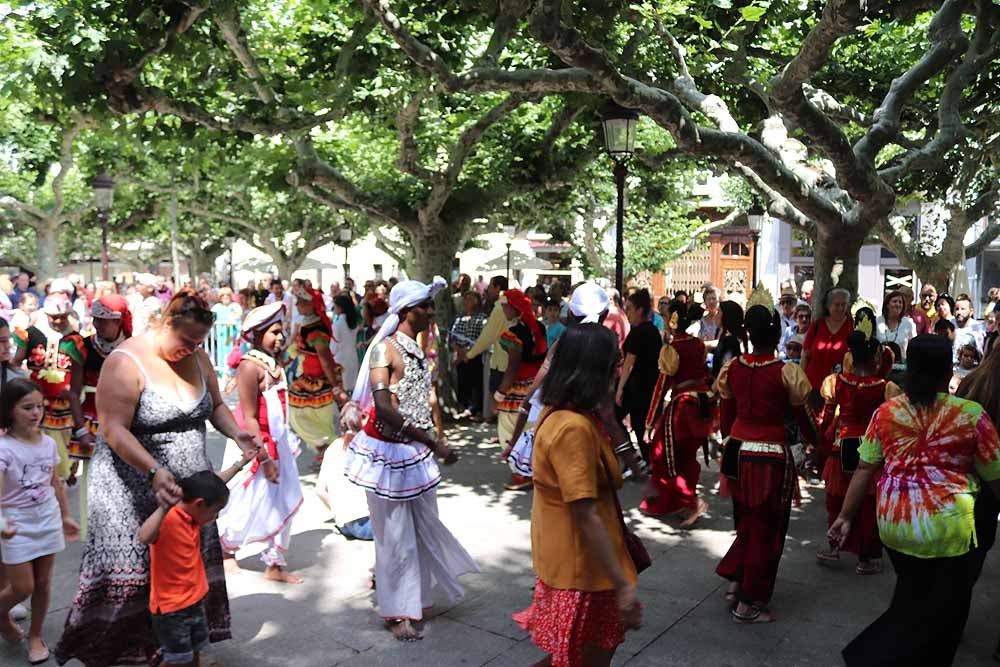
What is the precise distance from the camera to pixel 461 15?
8680mm

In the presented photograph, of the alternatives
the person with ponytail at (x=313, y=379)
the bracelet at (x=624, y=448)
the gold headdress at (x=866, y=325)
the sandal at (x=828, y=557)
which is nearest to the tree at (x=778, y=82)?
the gold headdress at (x=866, y=325)

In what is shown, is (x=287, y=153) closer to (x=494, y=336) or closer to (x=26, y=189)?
(x=494, y=336)

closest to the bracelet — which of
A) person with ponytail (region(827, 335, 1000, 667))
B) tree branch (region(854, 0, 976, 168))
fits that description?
person with ponytail (region(827, 335, 1000, 667))

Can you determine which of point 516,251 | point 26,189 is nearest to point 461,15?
point 26,189

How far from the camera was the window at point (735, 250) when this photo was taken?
132ft

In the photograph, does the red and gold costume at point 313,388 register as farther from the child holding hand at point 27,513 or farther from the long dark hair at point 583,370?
the long dark hair at point 583,370

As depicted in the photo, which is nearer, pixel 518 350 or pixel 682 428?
pixel 682 428

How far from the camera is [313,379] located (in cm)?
858

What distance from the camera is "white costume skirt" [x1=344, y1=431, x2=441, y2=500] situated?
494cm

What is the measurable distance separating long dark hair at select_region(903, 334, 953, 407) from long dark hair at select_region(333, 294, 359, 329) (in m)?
8.11

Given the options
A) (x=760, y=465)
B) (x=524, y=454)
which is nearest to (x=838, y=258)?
(x=524, y=454)

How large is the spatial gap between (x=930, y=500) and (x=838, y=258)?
5.39 metres

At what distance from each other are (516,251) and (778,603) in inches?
1395

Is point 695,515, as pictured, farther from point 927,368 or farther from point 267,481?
point 927,368
